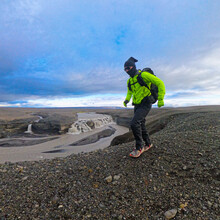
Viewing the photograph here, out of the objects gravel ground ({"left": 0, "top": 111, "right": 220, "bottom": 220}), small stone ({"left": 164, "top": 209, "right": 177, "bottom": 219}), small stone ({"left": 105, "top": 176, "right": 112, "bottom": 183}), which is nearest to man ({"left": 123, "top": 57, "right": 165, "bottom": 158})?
gravel ground ({"left": 0, "top": 111, "right": 220, "bottom": 220})

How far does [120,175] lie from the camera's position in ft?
12.3

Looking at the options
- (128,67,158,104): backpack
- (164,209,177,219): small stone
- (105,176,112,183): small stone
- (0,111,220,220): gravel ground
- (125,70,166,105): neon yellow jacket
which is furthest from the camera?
(128,67,158,104): backpack

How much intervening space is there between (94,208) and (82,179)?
38.9 inches

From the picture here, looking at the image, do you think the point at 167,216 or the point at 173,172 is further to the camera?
the point at 173,172

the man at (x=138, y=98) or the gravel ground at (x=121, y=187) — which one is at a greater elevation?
the man at (x=138, y=98)

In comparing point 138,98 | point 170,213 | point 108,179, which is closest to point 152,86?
point 138,98

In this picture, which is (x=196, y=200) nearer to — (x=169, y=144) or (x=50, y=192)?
(x=169, y=144)

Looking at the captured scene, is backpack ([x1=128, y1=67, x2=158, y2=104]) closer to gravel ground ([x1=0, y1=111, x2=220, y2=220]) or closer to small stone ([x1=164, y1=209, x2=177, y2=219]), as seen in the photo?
gravel ground ([x1=0, y1=111, x2=220, y2=220])

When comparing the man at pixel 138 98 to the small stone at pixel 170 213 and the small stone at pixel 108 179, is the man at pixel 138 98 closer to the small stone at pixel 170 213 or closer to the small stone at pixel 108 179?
the small stone at pixel 108 179

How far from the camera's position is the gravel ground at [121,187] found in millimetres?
2758

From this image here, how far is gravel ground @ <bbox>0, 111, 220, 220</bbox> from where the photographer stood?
2.76m

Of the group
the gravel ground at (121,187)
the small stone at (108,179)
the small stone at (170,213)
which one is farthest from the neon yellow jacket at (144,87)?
the small stone at (170,213)

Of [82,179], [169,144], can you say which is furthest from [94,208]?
[169,144]

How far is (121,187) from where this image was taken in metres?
3.38
